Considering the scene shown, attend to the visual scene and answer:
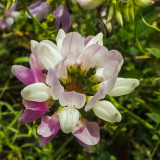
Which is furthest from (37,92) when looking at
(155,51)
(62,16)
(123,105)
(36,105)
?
(123,105)

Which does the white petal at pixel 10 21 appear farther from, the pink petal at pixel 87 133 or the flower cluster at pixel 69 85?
the pink petal at pixel 87 133

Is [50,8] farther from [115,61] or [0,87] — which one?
[0,87]

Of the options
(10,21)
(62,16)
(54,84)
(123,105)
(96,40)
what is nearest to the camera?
(54,84)

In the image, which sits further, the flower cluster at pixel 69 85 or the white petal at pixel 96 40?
the white petal at pixel 96 40

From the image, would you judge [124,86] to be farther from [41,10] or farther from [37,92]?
[41,10]

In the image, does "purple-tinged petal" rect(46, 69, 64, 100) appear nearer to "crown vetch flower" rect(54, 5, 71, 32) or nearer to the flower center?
the flower center

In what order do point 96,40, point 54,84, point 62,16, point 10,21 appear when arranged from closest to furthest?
point 54,84 < point 96,40 < point 62,16 < point 10,21

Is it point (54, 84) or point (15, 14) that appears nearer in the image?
point (54, 84)

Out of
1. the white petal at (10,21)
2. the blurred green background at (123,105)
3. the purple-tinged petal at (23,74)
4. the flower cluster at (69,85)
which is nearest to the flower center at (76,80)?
the flower cluster at (69,85)
